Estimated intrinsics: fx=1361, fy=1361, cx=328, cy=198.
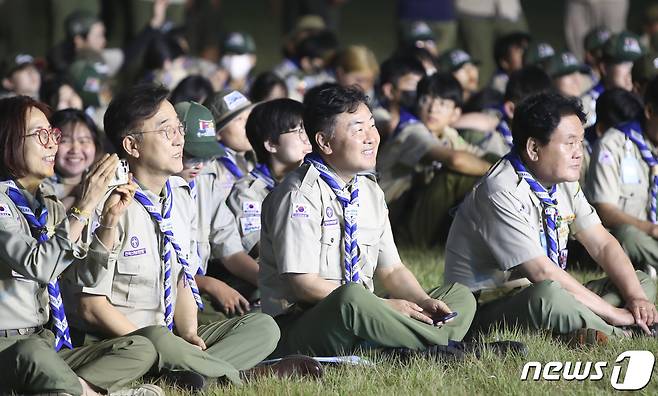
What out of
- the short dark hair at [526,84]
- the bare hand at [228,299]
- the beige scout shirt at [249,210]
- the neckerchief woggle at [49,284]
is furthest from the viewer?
the short dark hair at [526,84]

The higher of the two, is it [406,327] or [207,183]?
[207,183]

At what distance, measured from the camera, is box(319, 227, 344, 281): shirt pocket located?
17.1 ft

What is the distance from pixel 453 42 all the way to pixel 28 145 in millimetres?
8480

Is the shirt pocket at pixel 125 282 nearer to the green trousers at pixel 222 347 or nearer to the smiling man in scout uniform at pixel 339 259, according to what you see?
the green trousers at pixel 222 347

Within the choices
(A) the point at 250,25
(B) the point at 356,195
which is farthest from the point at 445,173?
(A) the point at 250,25

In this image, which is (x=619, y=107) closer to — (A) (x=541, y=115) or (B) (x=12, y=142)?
(A) (x=541, y=115)

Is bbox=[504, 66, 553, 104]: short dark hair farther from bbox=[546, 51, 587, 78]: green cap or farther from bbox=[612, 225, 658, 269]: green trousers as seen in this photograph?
bbox=[612, 225, 658, 269]: green trousers

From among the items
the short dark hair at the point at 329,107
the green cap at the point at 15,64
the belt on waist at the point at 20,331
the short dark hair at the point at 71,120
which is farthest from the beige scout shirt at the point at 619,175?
the green cap at the point at 15,64

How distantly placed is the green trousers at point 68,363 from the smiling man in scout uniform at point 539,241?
1626 mm

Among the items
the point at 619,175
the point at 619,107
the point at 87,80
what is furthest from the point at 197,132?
the point at 87,80

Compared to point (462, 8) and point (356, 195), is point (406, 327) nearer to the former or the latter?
point (356, 195)

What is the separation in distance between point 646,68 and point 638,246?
75.5 inches

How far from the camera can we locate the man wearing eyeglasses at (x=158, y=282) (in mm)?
4695

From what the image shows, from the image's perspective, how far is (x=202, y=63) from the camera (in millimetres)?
11633
